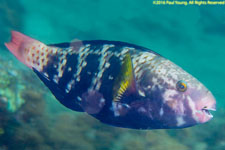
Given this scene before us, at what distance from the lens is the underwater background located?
4.07 metres

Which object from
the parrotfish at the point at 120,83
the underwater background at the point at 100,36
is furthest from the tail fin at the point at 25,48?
the underwater background at the point at 100,36

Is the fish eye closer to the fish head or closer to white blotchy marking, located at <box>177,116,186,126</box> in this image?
the fish head

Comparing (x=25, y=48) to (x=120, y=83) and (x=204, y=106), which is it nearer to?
(x=120, y=83)

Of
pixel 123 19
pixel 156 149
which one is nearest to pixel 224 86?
pixel 123 19

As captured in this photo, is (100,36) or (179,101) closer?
(179,101)

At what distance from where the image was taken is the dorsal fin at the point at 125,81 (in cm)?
152

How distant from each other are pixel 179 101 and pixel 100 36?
81.7 feet

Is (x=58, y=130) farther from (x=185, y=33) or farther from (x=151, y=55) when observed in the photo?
(x=185, y=33)

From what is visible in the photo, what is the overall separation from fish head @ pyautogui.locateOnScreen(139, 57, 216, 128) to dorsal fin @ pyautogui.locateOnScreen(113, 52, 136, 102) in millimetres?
202

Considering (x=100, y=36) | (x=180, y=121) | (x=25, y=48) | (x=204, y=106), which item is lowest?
(x=180, y=121)

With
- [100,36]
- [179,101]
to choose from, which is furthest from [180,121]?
[100,36]

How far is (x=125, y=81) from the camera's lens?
5.11 ft

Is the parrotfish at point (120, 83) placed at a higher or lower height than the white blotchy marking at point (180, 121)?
higher

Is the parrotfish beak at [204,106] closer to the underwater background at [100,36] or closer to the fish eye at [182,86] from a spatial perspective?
the fish eye at [182,86]
